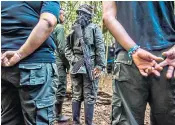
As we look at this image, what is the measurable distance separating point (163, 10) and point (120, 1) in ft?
0.81

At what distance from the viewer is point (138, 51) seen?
1.78 meters

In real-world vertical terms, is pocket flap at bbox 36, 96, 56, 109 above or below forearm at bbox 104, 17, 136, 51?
below

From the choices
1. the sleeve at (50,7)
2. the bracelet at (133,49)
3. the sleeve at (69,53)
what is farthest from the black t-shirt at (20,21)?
the sleeve at (69,53)

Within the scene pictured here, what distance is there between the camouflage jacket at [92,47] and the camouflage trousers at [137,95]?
2.52 m

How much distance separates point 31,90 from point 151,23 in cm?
88

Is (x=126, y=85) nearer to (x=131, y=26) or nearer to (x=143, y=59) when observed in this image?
(x=143, y=59)

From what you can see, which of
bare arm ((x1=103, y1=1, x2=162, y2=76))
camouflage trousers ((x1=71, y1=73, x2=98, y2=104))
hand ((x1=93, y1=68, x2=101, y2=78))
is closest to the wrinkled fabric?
camouflage trousers ((x1=71, y1=73, x2=98, y2=104))

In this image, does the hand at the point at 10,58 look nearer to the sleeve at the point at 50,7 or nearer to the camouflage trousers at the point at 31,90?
the camouflage trousers at the point at 31,90

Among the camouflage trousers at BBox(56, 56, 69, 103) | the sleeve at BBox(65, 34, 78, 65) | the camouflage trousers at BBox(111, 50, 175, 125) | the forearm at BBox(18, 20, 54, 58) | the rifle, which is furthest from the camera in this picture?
the camouflage trousers at BBox(56, 56, 69, 103)

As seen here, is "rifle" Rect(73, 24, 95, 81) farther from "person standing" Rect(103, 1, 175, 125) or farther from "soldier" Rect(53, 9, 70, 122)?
"person standing" Rect(103, 1, 175, 125)

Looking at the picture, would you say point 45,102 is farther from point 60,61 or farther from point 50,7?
point 60,61

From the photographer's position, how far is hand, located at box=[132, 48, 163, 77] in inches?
67.6

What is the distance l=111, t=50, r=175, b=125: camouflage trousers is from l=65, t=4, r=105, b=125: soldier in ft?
8.28

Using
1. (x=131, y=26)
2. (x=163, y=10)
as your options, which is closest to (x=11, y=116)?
(x=131, y=26)
